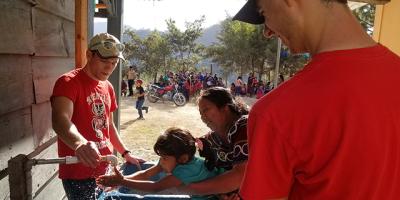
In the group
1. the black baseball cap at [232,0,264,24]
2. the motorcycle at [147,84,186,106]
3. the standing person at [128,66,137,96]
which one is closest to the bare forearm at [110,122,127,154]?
the black baseball cap at [232,0,264,24]

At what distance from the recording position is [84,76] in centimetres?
239

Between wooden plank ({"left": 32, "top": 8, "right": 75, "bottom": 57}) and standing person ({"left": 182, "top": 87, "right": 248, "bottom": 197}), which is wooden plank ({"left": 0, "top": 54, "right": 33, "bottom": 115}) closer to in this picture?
wooden plank ({"left": 32, "top": 8, "right": 75, "bottom": 57})

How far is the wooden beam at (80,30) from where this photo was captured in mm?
3336

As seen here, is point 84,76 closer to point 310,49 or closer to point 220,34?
point 310,49

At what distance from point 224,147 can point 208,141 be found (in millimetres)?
191

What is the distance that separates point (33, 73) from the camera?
7.30ft

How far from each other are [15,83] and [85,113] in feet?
1.61

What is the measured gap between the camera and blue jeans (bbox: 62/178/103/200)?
2.33m

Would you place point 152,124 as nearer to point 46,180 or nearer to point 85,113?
point 46,180

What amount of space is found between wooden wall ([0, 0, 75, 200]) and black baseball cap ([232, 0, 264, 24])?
1177mm

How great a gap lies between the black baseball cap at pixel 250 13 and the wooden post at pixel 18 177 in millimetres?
997

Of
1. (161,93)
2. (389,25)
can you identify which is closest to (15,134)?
(389,25)

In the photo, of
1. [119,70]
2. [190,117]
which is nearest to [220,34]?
[190,117]

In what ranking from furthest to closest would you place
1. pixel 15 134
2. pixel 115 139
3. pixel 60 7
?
pixel 115 139 < pixel 60 7 < pixel 15 134
